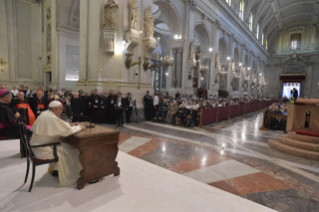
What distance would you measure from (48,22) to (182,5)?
31.5 ft

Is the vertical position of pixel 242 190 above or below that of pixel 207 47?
below

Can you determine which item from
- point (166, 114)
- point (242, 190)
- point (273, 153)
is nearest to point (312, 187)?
point (242, 190)

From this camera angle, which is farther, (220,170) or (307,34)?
(307,34)

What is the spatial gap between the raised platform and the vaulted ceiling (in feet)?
79.7

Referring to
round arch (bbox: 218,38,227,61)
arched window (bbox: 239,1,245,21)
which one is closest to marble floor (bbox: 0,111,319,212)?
round arch (bbox: 218,38,227,61)

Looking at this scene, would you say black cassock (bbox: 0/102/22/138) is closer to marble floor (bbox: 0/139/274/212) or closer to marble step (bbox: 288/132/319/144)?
marble floor (bbox: 0/139/274/212)

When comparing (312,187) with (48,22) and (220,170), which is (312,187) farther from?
(48,22)

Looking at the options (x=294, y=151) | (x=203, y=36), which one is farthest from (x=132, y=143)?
(x=203, y=36)

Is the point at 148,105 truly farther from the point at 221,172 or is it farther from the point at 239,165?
the point at 221,172

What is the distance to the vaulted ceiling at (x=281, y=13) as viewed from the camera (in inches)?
1053

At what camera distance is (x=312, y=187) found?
3350 millimetres

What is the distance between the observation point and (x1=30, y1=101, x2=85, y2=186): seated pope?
2.72m

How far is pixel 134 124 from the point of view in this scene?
8430mm

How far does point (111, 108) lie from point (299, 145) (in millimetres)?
6702
